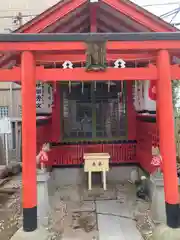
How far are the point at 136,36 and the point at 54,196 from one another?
502 cm

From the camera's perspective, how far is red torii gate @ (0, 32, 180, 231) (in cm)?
480

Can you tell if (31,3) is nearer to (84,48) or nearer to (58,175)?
(58,175)

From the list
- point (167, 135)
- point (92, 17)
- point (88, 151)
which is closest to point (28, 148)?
point (167, 135)

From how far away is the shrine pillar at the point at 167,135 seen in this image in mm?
4809

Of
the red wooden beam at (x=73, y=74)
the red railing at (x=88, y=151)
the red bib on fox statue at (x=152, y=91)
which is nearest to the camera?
the red wooden beam at (x=73, y=74)

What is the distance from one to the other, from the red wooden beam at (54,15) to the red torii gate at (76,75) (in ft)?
4.89

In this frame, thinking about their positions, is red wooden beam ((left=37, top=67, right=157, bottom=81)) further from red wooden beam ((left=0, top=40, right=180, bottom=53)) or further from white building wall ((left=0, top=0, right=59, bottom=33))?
white building wall ((left=0, top=0, right=59, bottom=33))

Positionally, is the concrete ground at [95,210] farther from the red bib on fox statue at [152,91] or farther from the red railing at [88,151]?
the red bib on fox statue at [152,91]

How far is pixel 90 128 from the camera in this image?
8875 mm

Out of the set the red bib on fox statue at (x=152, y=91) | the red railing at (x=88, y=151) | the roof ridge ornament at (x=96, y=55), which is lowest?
the red railing at (x=88, y=151)

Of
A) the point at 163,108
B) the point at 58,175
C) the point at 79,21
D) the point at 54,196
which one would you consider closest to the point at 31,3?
the point at 79,21

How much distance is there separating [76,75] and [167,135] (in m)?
2.03

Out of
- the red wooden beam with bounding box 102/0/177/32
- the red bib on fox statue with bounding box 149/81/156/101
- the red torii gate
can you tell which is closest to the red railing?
the red bib on fox statue with bounding box 149/81/156/101

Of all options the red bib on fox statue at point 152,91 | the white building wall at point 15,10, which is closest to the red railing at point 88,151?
the red bib on fox statue at point 152,91
